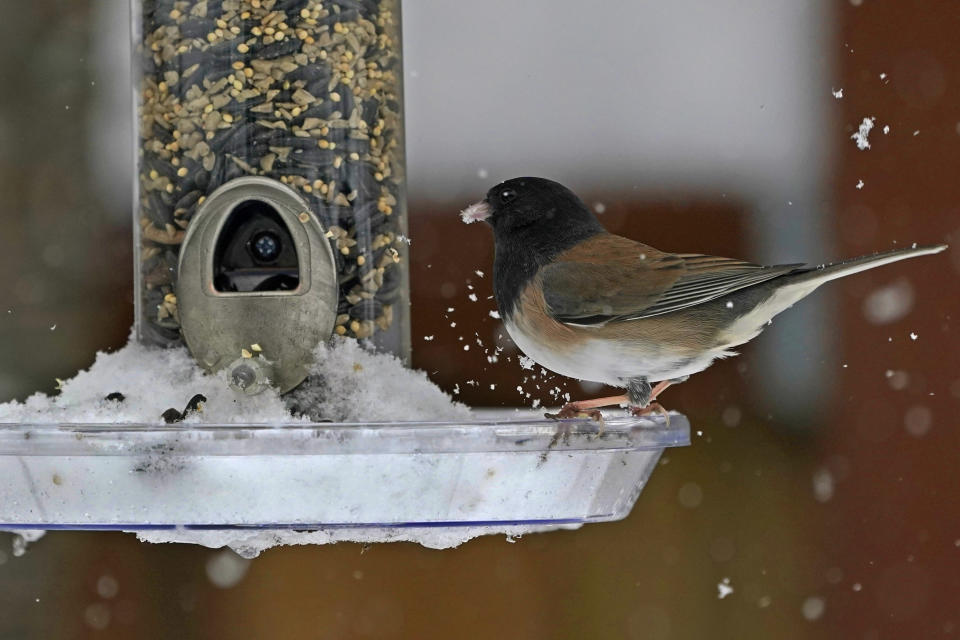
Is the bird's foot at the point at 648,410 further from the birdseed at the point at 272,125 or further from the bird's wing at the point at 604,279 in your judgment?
the birdseed at the point at 272,125

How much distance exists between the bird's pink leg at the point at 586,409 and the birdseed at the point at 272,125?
0.55m

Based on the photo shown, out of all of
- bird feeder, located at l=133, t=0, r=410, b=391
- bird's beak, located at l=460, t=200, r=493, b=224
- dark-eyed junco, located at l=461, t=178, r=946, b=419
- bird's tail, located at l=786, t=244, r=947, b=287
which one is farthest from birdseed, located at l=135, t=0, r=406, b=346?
bird's tail, located at l=786, t=244, r=947, b=287

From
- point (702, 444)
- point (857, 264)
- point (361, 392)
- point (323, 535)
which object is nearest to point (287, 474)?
point (323, 535)

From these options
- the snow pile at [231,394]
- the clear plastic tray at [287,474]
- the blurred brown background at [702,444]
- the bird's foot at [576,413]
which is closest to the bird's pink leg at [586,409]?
the bird's foot at [576,413]

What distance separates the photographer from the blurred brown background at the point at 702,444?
5152mm

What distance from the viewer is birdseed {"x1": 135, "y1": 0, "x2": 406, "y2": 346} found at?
9.04 feet

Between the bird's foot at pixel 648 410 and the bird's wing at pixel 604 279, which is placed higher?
the bird's wing at pixel 604 279

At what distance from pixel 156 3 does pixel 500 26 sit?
3.38m

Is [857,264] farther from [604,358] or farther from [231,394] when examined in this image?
[231,394]

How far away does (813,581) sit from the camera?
5.40 meters

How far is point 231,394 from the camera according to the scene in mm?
2602

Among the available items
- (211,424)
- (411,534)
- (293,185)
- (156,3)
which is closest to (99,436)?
(211,424)

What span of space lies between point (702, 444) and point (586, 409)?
120 inches

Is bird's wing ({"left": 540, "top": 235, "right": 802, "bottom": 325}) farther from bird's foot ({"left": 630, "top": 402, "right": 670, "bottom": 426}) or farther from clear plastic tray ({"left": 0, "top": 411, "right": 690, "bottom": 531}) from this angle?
clear plastic tray ({"left": 0, "top": 411, "right": 690, "bottom": 531})
